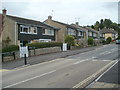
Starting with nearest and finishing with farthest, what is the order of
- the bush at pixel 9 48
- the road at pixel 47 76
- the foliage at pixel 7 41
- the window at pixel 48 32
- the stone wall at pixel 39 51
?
the road at pixel 47 76
the stone wall at pixel 39 51
the bush at pixel 9 48
the foliage at pixel 7 41
the window at pixel 48 32

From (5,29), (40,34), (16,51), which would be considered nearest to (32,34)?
(40,34)

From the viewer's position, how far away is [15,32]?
32562 mm

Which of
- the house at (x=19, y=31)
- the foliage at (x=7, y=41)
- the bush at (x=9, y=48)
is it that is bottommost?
the bush at (x=9, y=48)

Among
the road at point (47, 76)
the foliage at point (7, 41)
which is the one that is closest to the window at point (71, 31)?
the foliage at point (7, 41)

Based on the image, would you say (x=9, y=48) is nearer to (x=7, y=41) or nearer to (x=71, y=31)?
(x=7, y=41)

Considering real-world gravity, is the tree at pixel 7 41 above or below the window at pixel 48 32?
below

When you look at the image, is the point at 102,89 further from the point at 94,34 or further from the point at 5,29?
the point at 94,34

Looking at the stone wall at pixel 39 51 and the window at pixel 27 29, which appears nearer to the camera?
the stone wall at pixel 39 51

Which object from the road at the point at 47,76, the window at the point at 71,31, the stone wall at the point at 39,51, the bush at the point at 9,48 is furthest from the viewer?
the window at the point at 71,31

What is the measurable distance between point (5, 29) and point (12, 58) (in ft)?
46.3

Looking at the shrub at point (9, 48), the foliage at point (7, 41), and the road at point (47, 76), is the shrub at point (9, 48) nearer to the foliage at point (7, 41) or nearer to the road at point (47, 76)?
the road at point (47, 76)

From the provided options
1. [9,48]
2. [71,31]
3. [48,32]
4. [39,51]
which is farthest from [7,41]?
[71,31]

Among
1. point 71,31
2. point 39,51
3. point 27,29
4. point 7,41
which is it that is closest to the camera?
point 39,51

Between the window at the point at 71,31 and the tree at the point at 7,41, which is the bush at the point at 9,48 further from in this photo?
the window at the point at 71,31
